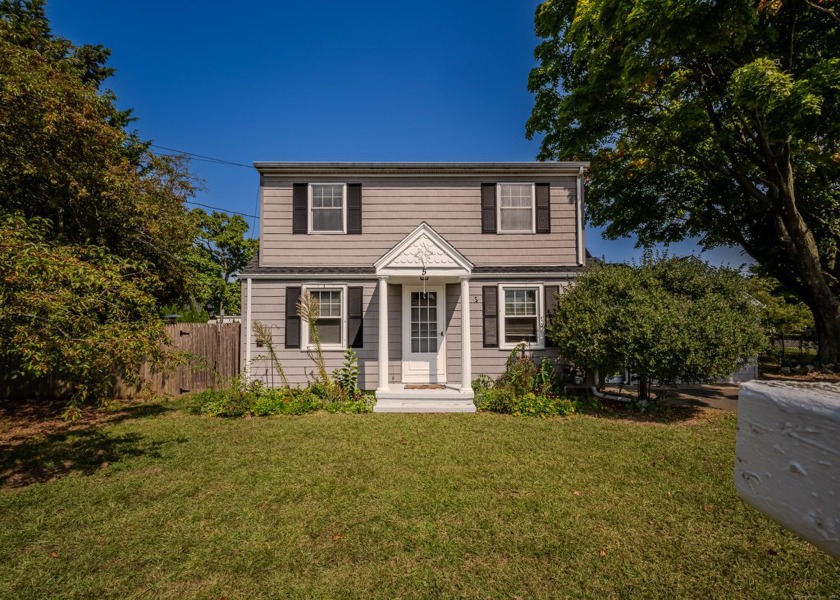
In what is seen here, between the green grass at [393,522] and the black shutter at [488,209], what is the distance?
5.81m

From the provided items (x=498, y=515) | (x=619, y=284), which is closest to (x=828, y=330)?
(x=619, y=284)

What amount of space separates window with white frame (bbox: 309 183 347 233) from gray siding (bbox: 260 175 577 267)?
0.70ft

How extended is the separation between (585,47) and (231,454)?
13551mm

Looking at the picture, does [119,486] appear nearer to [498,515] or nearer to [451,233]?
[498,515]

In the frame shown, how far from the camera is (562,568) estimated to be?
3.47 metres

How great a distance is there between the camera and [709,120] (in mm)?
11703

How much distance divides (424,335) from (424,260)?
2090 millimetres

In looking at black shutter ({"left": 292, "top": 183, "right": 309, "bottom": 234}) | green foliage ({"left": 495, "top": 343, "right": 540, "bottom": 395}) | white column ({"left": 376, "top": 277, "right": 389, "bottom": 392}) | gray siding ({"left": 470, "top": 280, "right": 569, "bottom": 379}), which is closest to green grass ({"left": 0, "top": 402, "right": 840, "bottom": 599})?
green foliage ({"left": 495, "top": 343, "right": 540, "bottom": 395})

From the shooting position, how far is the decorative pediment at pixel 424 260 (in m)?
9.44

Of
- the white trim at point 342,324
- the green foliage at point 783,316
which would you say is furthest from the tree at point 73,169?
the green foliage at point 783,316

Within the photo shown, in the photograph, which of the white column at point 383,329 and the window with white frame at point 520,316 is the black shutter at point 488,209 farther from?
the white column at point 383,329

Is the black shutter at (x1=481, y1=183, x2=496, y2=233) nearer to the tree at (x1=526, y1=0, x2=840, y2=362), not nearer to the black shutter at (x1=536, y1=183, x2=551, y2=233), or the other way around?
the black shutter at (x1=536, y1=183, x2=551, y2=233)

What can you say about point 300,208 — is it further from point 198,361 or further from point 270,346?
point 198,361

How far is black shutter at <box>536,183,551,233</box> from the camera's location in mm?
10703
